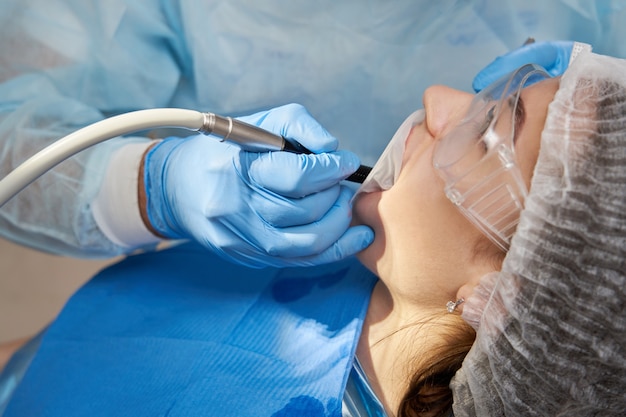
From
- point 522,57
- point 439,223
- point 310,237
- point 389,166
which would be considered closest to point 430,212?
point 439,223

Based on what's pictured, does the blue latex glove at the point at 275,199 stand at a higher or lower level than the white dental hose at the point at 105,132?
lower

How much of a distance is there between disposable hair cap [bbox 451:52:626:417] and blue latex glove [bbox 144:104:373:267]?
0.37 meters

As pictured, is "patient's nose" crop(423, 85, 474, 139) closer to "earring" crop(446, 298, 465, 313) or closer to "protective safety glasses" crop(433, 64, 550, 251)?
"protective safety glasses" crop(433, 64, 550, 251)

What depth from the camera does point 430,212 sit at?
3.56ft

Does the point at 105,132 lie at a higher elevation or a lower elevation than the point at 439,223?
higher

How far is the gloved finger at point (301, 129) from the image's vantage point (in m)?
1.16

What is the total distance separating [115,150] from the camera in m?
1.48

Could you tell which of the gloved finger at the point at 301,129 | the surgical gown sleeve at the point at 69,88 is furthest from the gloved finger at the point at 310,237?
the surgical gown sleeve at the point at 69,88

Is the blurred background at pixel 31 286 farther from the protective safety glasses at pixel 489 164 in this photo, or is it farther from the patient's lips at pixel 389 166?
the protective safety glasses at pixel 489 164

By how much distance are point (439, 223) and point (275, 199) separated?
329 millimetres

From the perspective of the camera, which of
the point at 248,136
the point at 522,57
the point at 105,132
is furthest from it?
the point at 522,57

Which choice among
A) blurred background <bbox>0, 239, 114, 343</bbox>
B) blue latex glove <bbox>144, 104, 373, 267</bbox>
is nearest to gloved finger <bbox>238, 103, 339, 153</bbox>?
blue latex glove <bbox>144, 104, 373, 267</bbox>

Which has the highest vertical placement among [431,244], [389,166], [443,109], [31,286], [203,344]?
[443,109]

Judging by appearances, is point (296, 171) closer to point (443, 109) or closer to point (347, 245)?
point (347, 245)
